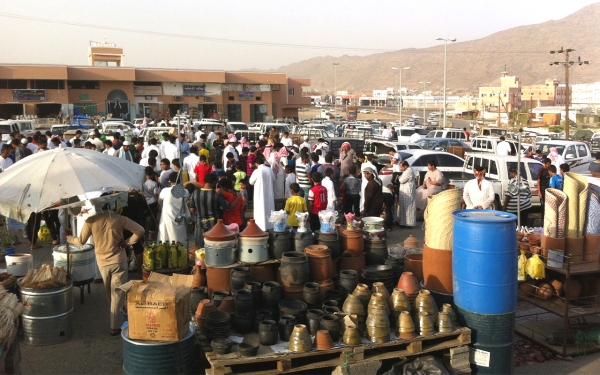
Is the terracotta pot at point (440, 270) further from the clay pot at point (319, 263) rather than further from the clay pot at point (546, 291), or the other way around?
the clay pot at point (546, 291)

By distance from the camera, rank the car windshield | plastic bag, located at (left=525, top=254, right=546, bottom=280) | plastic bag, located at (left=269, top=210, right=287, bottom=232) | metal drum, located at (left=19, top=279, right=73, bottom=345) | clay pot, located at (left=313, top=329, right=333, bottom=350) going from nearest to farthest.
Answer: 1. clay pot, located at (left=313, top=329, right=333, bottom=350)
2. metal drum, located at (left=19, top=279, right=73, bottom=345)
3. plastic bag, located at (left=525, top=254, right=546, bottom=280)
4. plastic bag, located at (left=269, top=210, right=287, bottom=232)
5. the car windshield

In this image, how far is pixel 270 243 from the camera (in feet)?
23.2

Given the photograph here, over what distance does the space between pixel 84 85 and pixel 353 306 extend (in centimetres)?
4573

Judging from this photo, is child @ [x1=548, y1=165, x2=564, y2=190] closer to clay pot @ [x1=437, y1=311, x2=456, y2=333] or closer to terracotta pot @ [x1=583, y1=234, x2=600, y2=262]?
terracotta pot @ [x1=583, y1=234, x2=600, y2=262]

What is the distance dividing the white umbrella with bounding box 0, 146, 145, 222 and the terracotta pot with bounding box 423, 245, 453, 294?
395cm

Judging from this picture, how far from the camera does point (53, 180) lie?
6.85 metres

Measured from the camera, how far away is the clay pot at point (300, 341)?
18.1 feet

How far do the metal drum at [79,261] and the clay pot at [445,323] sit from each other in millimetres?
4933

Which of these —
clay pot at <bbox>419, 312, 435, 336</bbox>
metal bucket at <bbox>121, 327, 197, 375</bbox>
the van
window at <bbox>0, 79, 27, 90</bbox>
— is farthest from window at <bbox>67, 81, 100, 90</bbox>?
clay pot at <bbox>419, 312, 435, 336</bbox>

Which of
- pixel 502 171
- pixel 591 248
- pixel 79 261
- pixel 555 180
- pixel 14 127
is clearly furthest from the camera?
pixel 14 127

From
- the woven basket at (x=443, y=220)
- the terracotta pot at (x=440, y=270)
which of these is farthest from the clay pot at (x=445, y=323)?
the woven basket at (x=443, y=220)

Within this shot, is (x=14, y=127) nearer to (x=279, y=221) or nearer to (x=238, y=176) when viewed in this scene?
(x=238, y=176)

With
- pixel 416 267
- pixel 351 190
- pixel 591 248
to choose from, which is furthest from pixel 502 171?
pixel 416 267

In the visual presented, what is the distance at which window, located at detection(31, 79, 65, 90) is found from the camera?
147 feet
